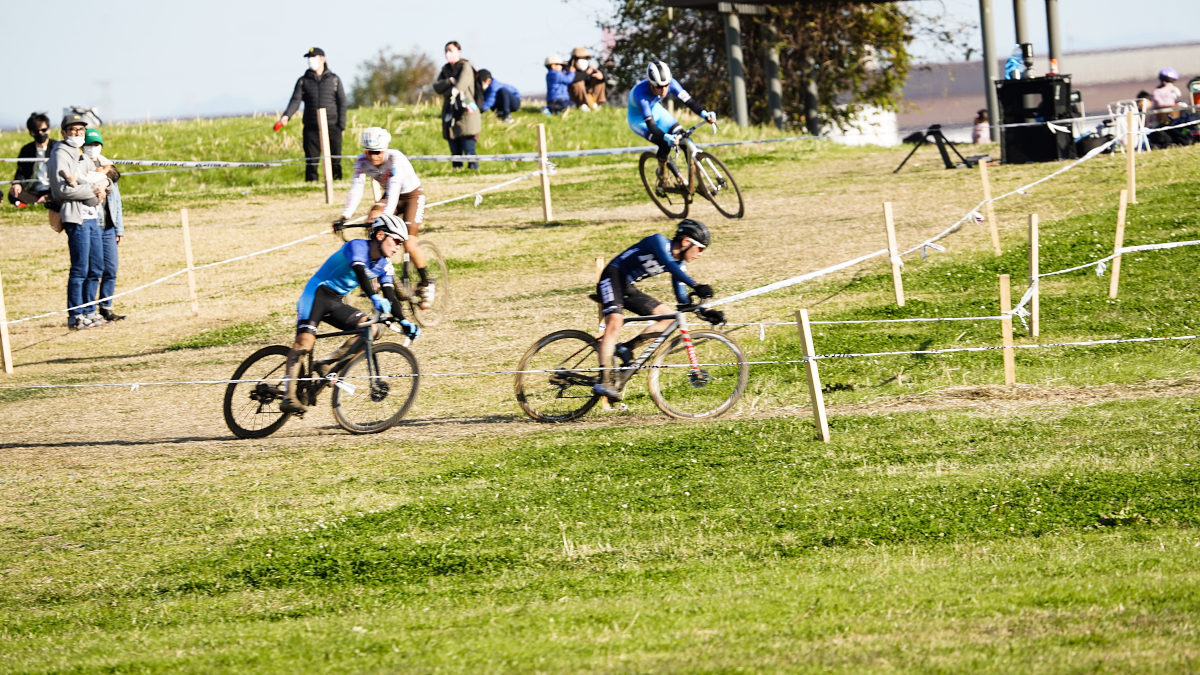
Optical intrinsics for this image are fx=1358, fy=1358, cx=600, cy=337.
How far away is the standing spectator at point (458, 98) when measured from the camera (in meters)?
24.4

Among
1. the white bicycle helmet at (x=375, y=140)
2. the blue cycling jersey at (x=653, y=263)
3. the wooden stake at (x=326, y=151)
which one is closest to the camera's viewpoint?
the blue cycling jersey at (x=653, y=263)

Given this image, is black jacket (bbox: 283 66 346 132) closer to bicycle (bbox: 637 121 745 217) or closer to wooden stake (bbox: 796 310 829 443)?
bicycle (bbox: 637 121 745 217)

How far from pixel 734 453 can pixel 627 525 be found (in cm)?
163

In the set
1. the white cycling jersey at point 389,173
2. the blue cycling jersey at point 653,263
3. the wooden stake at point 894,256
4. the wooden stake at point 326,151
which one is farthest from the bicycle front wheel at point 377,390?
the wooden stake at point 326,151

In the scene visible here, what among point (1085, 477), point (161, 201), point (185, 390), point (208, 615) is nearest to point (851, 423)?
point (1085, 477)

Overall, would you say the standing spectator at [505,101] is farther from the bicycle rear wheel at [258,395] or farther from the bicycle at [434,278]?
the bicycle rear wheel at [258,395]

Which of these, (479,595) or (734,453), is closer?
(479,595)

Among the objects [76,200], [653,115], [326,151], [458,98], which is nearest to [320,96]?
[326,151]

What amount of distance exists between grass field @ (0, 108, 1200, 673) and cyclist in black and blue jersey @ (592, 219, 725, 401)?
2.13 ft

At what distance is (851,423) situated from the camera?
10078 mm

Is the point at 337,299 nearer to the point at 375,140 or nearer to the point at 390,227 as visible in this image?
the point at 390,227

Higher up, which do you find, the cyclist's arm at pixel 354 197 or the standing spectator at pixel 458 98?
the standing spectator at pixel 458 98

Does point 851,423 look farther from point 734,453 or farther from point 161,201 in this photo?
point 161,201

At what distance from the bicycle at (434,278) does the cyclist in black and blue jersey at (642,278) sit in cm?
312
